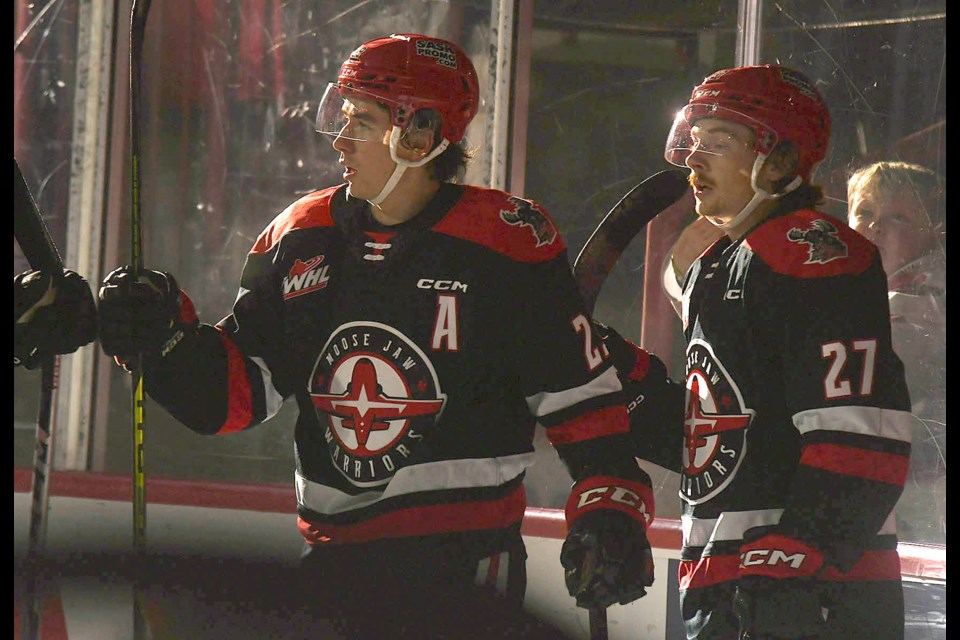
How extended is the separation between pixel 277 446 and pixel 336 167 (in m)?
0.48

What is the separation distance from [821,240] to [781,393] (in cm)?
18

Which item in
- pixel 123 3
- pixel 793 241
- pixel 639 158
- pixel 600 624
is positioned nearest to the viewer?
pixel 793 241

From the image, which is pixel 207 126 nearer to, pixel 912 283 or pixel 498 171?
pixel 498 171

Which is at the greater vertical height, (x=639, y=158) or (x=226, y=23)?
(x=226, y=23)

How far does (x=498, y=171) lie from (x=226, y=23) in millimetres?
596

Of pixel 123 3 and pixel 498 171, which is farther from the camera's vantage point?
pixel 123 3

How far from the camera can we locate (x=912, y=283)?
154 cm

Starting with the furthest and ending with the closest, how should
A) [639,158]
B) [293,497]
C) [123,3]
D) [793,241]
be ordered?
[123,3]
[293,497]
[639,158]
[793,241]

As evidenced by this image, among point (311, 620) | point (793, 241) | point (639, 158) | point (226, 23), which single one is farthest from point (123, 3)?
point (793, 241)

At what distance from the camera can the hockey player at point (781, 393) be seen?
127 cm

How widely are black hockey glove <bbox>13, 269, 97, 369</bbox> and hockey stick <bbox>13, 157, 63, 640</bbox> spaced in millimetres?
17

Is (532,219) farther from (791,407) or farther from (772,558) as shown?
(772,558)

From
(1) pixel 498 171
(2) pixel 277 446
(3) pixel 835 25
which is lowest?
(2) pixel 277 446

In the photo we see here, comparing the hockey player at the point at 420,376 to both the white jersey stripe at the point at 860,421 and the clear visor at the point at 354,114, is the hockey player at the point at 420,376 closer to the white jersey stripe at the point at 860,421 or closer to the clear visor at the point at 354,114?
the clear visor at the point at 354,114
